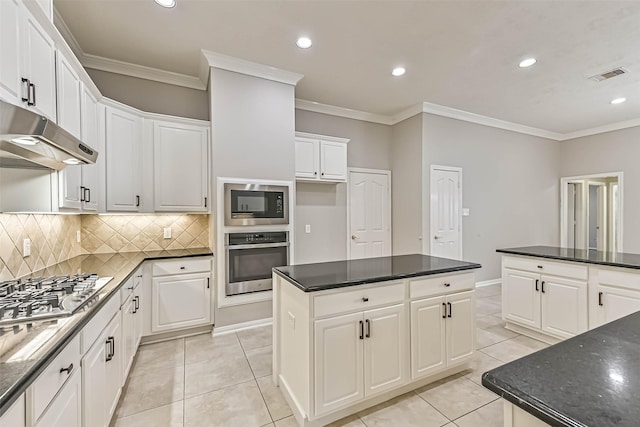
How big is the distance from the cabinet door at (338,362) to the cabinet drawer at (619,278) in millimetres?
2349

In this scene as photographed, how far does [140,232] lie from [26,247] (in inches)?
50.5

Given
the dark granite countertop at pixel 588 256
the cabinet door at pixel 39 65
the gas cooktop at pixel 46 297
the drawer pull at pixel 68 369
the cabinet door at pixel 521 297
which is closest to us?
the drawer pull at pixel 68 369

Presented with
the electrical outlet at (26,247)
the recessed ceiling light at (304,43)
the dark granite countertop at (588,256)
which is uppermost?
the recessed ceiling light at (304,43)

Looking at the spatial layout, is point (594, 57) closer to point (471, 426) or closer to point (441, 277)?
point (441, 277)

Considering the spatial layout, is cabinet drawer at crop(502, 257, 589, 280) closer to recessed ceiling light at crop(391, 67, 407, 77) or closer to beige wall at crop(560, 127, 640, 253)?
recessed ceiling light at crop(391, 67, 407, 77)

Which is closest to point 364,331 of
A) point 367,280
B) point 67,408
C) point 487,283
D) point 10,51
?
point 367,280

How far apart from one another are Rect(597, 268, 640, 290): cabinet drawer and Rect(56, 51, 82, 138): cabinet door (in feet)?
14.6

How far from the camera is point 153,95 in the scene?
3.44m

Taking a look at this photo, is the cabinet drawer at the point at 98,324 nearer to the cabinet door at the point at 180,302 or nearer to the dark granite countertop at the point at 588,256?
the cabinet door at the point at 180,302

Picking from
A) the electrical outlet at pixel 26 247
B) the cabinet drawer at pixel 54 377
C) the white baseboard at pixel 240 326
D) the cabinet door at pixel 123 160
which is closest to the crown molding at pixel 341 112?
the cabinet door at pixel 123 160

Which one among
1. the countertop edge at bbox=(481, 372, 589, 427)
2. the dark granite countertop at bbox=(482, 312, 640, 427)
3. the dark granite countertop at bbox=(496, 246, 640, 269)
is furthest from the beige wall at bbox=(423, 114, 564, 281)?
the countertop edge at bbox=(481, 372, 589, 427)

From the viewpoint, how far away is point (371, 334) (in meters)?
1.87

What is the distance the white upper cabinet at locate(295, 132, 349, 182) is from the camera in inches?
159

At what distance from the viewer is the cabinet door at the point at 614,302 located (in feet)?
7.70
